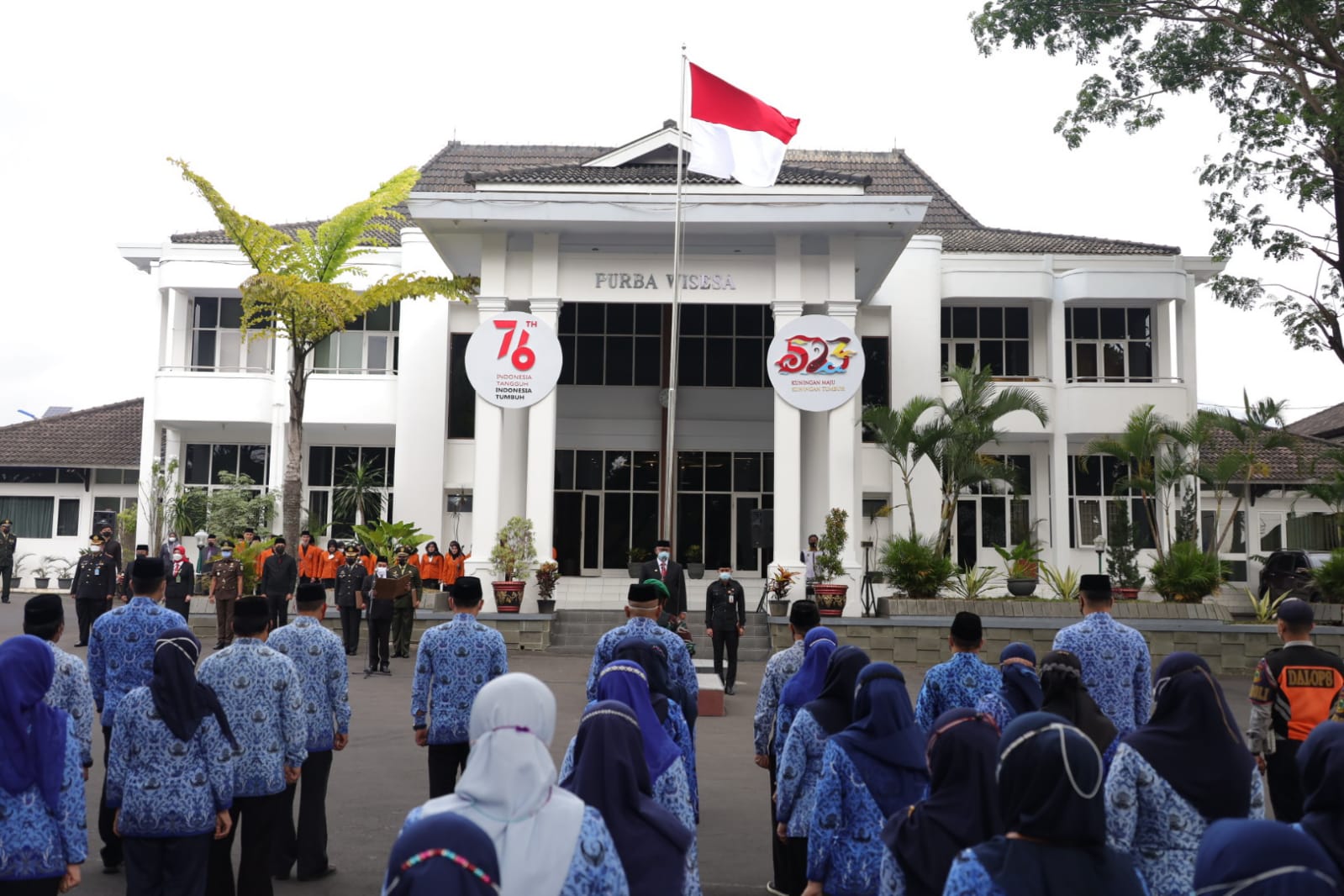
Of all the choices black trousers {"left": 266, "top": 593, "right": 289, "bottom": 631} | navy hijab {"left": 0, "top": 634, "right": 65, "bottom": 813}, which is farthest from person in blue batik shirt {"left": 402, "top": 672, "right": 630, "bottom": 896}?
black trousers {"left": 266, "top": 593, "right": 289, "bottom": 631}

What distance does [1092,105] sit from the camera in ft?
61.1

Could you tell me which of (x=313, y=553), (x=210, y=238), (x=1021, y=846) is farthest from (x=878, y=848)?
(x=210, y=238)

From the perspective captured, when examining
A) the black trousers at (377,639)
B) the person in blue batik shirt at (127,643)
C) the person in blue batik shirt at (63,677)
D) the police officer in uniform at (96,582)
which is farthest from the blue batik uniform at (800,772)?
the police officer in uniform at (96,582)

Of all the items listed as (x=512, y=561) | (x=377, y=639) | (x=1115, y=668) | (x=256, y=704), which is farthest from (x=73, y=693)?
(x=512, y=561)

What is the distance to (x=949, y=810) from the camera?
3785mm

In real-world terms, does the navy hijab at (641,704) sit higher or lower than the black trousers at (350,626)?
higher

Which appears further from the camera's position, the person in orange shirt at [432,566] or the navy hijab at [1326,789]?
the person in orange shirt at [432,566]

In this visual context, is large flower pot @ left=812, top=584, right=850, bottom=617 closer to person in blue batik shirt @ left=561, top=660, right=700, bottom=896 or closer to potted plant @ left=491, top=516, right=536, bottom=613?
potted plant @ left=491, top=516, right=536, bottom=613

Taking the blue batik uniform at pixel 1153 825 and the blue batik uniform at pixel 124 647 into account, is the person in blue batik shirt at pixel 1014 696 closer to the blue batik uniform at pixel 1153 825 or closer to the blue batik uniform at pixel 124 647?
the blue batik uniform at pixel 1153 825

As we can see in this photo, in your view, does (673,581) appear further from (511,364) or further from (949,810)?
(949,810)

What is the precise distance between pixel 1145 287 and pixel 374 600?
2084 centimetres

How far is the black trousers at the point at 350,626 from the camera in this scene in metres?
18.6

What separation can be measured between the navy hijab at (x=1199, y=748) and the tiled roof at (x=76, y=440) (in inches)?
1200

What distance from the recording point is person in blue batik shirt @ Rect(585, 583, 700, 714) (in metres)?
6.59
